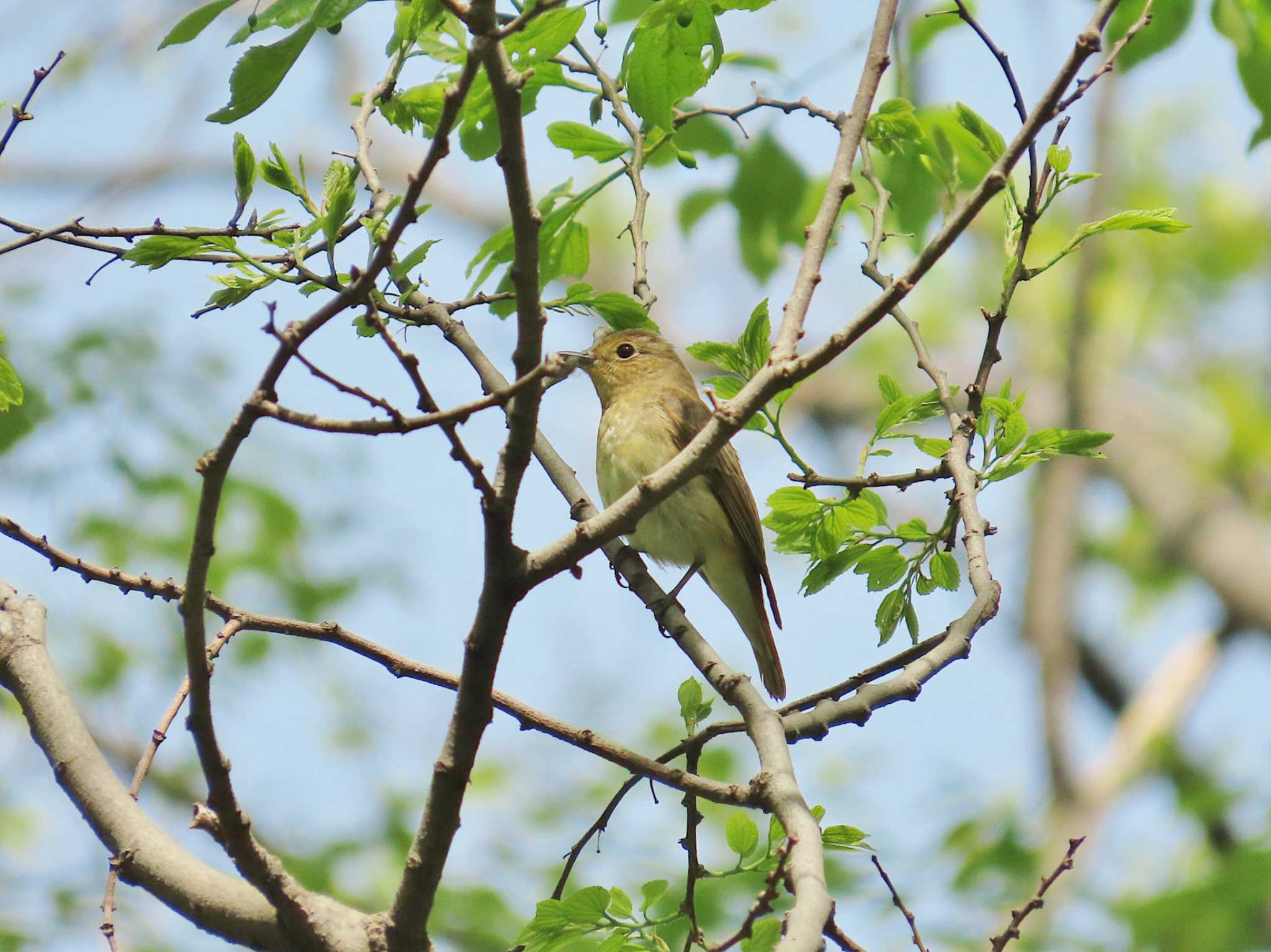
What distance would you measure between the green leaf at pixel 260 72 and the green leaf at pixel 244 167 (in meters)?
0.05

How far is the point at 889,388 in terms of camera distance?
3.01 meters

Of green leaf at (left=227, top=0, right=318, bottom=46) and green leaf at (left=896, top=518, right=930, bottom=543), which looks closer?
green leaf at (left=227, top=0, right=318, bottom=46)

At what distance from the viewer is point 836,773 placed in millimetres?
10719

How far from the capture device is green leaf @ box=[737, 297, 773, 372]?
2.71 m

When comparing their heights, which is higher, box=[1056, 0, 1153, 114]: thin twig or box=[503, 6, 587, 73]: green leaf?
box=[503, 6, 587, 73]: green leaf

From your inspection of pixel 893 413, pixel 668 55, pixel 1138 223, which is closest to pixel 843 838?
pixel 893 413

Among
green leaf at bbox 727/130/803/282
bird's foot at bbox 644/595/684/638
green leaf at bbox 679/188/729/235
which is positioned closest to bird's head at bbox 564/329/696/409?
green leaf at bbox 679/188/729/235

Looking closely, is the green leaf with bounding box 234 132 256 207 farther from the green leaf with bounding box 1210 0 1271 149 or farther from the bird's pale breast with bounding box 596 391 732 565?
the bird's pale breast with bounding box 596 391 732 565

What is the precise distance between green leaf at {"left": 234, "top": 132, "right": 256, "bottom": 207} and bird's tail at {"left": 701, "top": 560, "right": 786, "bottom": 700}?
3763 millimetres

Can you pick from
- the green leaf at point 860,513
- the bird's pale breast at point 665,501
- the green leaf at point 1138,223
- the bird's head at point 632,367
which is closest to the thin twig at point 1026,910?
the green leaf at point 860,513

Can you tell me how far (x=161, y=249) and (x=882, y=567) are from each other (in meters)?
1.70

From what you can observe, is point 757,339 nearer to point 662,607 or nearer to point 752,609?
point 662,607

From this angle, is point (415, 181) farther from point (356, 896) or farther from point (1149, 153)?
point (1149, 153)

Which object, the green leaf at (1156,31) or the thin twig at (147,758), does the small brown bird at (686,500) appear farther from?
the thin twig at (147,758)
